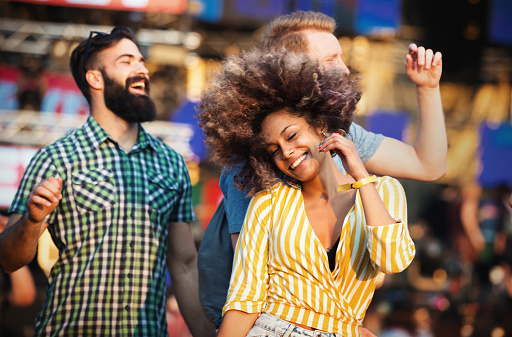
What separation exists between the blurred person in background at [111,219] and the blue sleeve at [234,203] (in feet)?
2.25

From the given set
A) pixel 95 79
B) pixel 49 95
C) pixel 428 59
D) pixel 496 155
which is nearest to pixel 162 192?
pixel 95 79

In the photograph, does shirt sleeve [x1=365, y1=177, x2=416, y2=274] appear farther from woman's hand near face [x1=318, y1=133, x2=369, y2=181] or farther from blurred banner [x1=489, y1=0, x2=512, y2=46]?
blurred banner [x1=489, y1=0, x2=512, y2=46]

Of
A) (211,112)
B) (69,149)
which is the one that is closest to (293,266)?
(211,112)

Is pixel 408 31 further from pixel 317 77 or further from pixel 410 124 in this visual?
pixel 317 77

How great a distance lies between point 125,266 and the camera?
3164 mm

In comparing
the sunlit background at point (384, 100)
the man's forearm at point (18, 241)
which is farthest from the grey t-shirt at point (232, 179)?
the sunlit background at point (384, 100)

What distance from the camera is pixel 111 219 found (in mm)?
3186

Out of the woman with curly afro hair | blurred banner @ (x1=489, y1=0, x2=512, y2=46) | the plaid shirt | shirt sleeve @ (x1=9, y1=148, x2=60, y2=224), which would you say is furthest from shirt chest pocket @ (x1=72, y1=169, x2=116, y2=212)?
blurred banner @ (x1=489, y1=0, x2=512, y2=46)

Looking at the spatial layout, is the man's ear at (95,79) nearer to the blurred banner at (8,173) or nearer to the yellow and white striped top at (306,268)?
the yellow and white striped top at (306,268)

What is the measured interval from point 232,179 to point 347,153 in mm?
731

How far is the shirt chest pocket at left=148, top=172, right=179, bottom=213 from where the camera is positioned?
10.9 feet

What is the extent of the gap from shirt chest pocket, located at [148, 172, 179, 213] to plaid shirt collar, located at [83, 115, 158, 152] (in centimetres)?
19

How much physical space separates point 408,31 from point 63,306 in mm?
9002

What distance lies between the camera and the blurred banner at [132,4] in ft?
29.8
